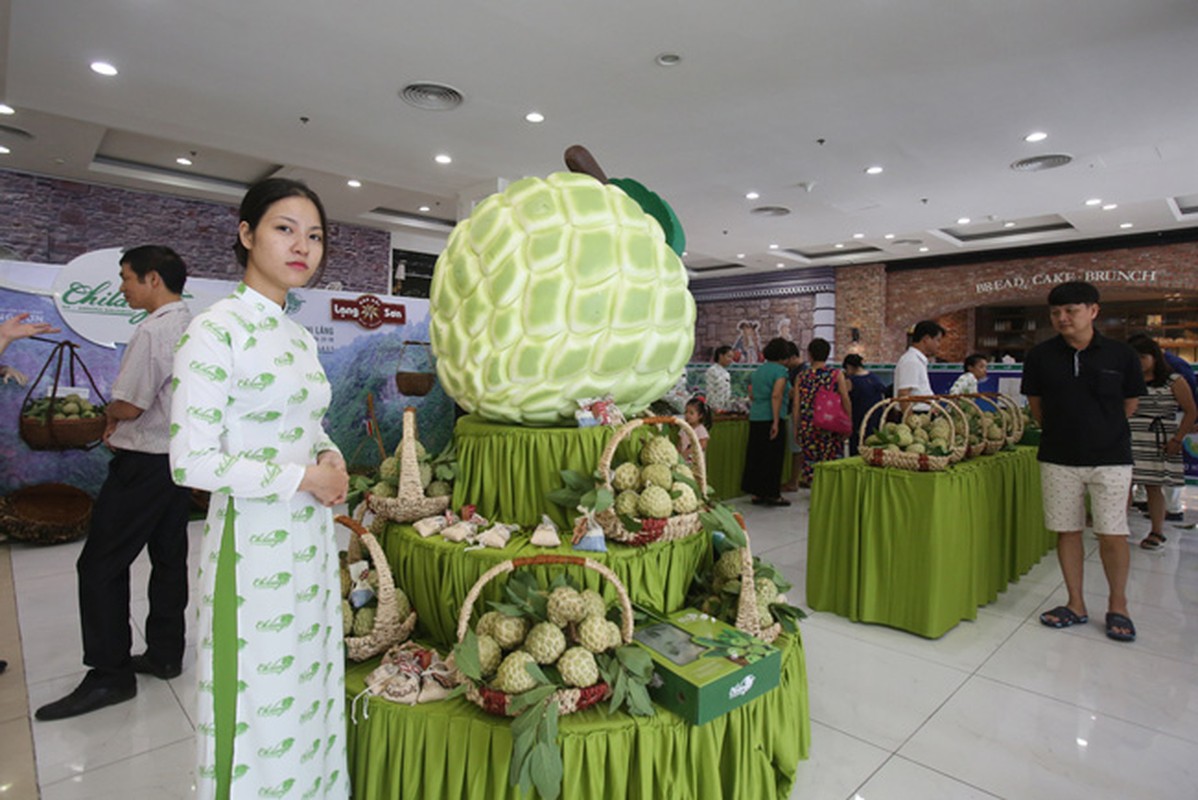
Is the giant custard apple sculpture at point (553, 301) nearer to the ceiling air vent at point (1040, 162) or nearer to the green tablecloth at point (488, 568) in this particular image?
the green tablecloth at point (488, 568)

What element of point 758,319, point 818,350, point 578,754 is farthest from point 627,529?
point 758,319

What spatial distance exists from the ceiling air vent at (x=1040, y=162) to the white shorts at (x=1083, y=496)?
4682 millimetres

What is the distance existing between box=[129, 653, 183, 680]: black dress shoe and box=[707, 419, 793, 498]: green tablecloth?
4.52 m

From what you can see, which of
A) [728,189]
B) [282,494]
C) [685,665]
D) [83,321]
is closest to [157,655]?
[282,494]

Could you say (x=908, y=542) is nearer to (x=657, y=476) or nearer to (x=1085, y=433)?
(x=1085, y=433)

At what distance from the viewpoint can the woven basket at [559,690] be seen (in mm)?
1240

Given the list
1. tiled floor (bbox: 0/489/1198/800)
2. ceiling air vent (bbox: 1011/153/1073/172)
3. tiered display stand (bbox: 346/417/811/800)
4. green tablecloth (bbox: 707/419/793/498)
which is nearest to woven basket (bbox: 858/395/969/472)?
tiled floor (bbox: 0/489/1198/800)

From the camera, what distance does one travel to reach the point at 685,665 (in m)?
1.31

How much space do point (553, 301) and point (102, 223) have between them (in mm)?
9536

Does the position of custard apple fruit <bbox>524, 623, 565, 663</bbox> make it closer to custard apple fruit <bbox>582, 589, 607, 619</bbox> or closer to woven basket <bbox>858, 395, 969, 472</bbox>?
custard apple fruit <bbox>582, 589, 607, 619</bbox>

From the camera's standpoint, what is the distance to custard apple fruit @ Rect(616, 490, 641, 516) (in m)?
1.56

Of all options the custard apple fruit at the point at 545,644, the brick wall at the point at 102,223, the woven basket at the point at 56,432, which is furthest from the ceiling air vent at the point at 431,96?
the custard apple fruit at the point at 545,644

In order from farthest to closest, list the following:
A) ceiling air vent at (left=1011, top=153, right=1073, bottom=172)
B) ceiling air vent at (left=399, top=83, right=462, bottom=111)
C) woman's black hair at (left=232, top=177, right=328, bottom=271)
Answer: ceiling air vent at (left=1011, top=153, right=1073, bottom=172)
ceiling air vent at (left=399, top=83, right=462, bottom=111)
woman's black hair at (left=232, top=177, right=328, bottom=271)

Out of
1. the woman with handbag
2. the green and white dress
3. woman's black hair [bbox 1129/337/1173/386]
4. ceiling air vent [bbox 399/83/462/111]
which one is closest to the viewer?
the green and white dress
